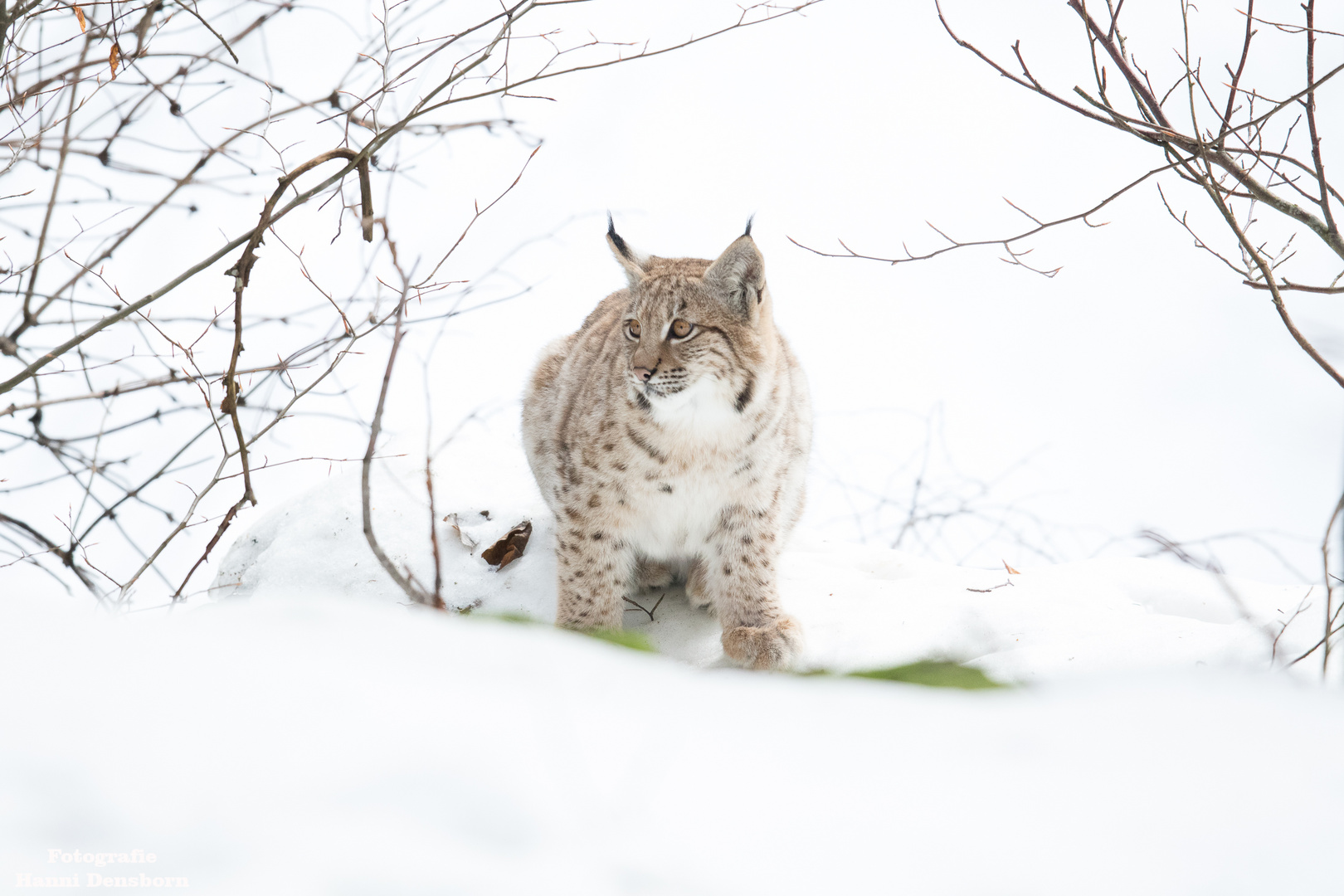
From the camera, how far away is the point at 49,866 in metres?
0.98

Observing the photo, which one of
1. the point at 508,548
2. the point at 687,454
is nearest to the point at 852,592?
the point at 687,454

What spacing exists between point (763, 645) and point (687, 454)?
2.39 feet

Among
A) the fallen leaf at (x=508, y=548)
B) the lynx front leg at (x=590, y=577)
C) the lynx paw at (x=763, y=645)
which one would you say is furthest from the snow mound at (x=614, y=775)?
the fallen leaf at (x=508, y=548)

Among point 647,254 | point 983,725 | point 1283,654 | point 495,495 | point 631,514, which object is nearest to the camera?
point 983,725

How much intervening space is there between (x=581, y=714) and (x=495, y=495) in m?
3.57

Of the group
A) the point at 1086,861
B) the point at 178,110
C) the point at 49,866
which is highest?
the point at 178,110

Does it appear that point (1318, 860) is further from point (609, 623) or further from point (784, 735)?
point (609, 623)

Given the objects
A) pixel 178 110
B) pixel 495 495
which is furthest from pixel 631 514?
pixel 178 110

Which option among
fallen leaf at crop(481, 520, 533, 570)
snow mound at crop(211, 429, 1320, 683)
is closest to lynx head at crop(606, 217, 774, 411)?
snow mound at crop(211, 429, 1320, 683)

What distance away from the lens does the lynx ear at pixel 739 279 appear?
3.38m

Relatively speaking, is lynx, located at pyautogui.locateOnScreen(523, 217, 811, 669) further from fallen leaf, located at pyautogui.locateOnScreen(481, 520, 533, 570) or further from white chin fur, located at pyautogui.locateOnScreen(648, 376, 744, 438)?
fallen leaf, located at pyautogui.locateOnScreen(481, 520, 533, 570)

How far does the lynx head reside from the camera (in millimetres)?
3326

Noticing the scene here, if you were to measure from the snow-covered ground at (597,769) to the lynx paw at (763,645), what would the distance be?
1.87 metres

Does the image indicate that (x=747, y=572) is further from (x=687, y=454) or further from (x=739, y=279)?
(x=739, y=279)
